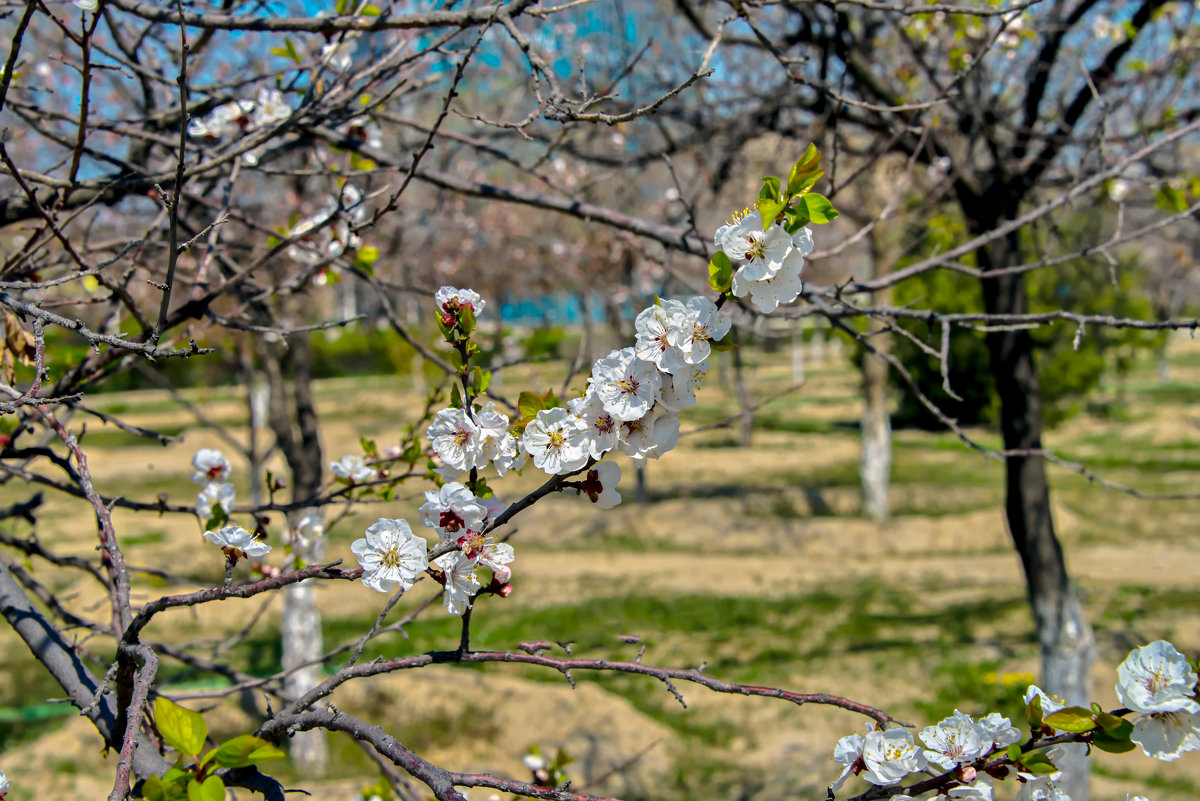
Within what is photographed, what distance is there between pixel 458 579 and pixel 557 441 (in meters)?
0.22

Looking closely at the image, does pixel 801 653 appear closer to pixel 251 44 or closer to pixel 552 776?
pixel 552 776

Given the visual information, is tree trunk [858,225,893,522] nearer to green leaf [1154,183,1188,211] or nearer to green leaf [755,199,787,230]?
green leaf [1154,183,1188,211]

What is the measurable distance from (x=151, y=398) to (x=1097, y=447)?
25.8m

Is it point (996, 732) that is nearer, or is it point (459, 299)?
point (996, 732)

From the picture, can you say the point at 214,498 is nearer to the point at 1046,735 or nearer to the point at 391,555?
the point at 391,555

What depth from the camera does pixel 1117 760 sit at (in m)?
5.43

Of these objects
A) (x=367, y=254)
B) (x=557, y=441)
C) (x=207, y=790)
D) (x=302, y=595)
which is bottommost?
(x=302, y=595)

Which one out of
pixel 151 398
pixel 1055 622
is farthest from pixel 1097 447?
pixel 151 398

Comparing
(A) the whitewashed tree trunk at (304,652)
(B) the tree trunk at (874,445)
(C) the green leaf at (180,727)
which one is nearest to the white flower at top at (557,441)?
(C) the green leaf at (180,727)

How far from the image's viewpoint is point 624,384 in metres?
1.11

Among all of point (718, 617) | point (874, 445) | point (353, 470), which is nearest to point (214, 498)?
point (353, 470)

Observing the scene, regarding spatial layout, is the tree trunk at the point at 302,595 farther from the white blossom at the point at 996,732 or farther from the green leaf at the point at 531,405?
the white blossom at the point at 996,732

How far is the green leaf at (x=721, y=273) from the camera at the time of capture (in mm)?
1152

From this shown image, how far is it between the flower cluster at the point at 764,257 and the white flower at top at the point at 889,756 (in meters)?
0.56
